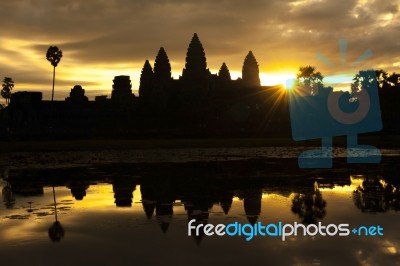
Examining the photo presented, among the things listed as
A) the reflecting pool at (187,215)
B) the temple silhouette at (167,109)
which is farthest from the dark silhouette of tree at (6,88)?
the reflecting pool at (187,215)

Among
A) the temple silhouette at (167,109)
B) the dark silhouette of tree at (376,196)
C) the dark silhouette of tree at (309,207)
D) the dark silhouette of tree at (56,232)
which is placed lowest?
the dark silhouette of tree at (376,196)

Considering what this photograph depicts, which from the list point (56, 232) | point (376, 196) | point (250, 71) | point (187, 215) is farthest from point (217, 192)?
point (250, 71)

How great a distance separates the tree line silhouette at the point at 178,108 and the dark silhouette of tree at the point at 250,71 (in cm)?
2183

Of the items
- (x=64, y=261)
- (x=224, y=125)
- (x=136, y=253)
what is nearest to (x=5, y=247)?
(x=64, y=261)

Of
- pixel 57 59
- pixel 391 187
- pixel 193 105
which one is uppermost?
pixel 57 59

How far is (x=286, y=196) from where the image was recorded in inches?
609

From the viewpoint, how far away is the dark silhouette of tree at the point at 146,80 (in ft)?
333

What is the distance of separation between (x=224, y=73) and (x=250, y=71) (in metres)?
8.65

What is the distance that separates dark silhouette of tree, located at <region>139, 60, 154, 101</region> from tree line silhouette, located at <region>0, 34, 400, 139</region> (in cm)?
44

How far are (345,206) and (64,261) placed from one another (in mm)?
7819

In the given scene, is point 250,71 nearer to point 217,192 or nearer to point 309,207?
point 217,192

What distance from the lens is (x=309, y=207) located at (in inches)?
529

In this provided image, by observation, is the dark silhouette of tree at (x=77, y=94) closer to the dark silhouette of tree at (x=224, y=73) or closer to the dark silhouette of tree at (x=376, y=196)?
the dark silhouette of tree at (x=224, y=73)

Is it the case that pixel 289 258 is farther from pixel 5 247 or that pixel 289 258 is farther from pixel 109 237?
pixel 5 247
